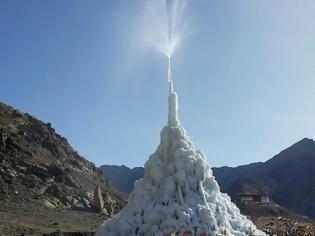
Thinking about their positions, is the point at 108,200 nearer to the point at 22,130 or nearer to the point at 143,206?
the point at 22,130

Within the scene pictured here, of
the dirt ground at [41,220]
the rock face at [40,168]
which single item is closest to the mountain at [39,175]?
the rock face at [40,168]

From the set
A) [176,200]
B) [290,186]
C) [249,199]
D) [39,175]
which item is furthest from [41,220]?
[290,186]

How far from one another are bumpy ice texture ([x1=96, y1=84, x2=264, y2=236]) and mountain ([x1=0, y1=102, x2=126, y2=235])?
62.8 ft

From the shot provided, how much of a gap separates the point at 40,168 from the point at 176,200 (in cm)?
4682

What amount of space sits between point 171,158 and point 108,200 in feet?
162

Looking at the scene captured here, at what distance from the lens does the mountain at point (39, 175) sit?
174 feet

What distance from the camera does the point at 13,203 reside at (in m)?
51.2

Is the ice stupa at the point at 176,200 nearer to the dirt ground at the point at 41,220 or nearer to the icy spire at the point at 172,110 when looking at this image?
the icy spire at the point at 172,110

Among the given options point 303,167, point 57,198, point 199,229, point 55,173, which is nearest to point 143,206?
point 199,229

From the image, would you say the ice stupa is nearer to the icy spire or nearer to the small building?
the icy spire

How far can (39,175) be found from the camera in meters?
62.8

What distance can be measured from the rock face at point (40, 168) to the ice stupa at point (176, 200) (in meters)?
33.4

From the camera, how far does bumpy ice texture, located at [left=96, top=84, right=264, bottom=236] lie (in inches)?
758

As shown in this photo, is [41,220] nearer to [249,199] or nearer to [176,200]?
[176,200]
